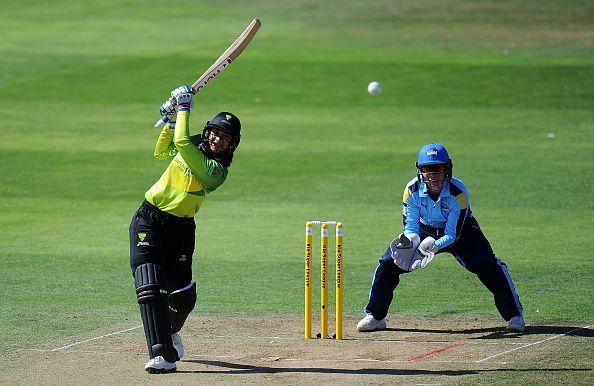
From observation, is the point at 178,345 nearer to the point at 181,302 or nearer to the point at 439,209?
the point at 181,302

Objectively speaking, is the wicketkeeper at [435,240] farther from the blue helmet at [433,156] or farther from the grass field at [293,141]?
the grass field at [293,141]

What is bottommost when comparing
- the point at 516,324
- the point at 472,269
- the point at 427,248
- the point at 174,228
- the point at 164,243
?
the point at 516,324

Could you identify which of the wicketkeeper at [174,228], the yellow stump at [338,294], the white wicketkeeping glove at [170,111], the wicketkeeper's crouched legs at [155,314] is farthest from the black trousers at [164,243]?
the yellow stump at [338,294]

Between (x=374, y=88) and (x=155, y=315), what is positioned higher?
(x=374, y=88)

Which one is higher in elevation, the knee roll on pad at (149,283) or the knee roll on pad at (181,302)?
the knee roll on pad at (149,283)

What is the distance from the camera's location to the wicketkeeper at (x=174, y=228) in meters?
9.50

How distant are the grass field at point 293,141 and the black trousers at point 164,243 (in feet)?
5.73

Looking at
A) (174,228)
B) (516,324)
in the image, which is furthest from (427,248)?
(174,228)

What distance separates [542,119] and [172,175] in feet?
61.6

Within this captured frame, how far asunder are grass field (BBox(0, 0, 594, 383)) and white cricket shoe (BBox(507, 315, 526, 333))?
0.52m

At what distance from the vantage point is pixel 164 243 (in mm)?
9828

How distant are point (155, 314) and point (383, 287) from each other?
8.59 feet

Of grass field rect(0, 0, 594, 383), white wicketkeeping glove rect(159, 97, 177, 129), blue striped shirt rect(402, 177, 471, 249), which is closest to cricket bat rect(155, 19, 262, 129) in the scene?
white wicketkeeping glove rect(159, 97, 177, 129)

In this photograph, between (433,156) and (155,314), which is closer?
(155,314)
